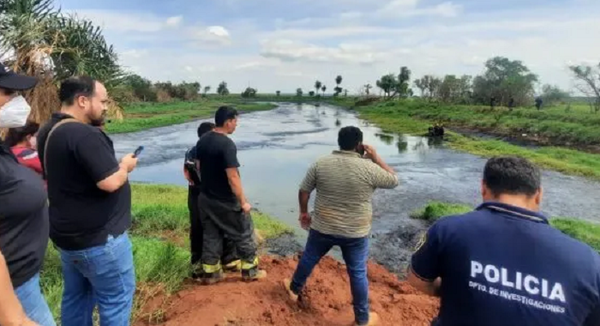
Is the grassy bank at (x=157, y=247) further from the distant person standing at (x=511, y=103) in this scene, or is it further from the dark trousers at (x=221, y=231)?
the distant person standing at (x=511, y=103)

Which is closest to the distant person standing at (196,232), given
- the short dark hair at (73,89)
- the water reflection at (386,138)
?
the short dark hair at (73,89)

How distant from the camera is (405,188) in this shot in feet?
45.0

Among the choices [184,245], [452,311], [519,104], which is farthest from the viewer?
[519,104]

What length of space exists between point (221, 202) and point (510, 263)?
10.7ft

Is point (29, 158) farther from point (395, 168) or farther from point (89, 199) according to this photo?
point (395, 168)

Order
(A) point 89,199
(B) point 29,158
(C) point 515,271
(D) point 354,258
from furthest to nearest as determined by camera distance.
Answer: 1. (D) point 354,258
2. (B) point 29,158
3. (A) point 89,199
4. (C) point 515,271

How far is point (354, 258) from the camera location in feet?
13.6

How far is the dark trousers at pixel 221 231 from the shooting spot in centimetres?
475

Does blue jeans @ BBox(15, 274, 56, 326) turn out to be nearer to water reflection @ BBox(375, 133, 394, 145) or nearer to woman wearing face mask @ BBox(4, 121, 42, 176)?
woman wearing face mask @ BBox(4, 121, 42, 176)

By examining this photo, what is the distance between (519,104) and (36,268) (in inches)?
1901

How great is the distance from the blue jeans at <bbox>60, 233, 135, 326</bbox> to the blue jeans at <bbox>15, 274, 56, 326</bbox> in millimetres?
547

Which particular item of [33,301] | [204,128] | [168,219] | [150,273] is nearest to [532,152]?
[168,219]

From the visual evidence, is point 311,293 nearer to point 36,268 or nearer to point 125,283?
point 125,283

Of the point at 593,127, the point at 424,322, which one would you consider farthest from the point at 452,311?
the point at 593,127
